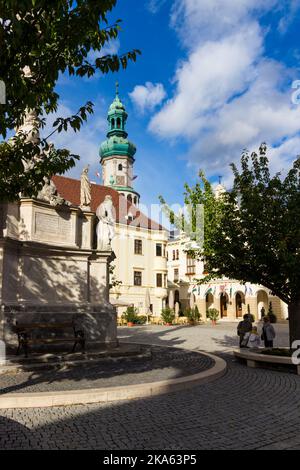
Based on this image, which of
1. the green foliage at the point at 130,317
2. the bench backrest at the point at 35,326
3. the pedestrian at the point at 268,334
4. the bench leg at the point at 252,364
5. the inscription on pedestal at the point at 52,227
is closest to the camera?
the bench backrest at the point at 35,326

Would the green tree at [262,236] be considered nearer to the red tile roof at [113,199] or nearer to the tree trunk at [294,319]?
the tree trunk at [294,319]

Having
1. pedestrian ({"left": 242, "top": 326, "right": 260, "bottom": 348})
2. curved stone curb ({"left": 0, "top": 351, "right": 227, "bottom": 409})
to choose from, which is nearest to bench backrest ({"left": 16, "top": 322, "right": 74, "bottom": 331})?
curved stone curb ({"left": 0, "top": 351, "right": 227, "bottom": 409})

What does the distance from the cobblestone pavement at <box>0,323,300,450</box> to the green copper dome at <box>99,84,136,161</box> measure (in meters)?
65.2

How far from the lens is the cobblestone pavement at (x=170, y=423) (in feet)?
16.4

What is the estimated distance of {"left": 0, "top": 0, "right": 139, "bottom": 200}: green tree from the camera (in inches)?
219

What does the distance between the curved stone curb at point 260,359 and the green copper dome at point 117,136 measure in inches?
2407

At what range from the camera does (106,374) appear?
369 inches

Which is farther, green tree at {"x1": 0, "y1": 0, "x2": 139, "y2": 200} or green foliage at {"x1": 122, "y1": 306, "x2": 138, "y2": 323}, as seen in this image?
green foliage at {"x1": 122, "y1": 306, "x2": 138, "y2": 323}

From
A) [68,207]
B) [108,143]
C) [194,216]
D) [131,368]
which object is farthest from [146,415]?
[108,143]

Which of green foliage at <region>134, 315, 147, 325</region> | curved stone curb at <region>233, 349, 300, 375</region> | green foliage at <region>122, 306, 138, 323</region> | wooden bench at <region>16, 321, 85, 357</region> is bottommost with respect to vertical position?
green foliage at <region>134, 315, 147, 325</region>

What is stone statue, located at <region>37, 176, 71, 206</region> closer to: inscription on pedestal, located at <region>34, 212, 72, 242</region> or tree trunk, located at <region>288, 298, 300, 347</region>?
inscription on pedestal, located at <region>34, 212, 72, 242</region>

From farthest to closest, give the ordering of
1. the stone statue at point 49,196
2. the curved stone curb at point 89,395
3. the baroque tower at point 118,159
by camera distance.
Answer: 1. the baroque tower at point 118,159
2. the stone statue at point 49,196
3. the curved stone curb at point 89,395

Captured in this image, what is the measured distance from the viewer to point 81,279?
13227 mm

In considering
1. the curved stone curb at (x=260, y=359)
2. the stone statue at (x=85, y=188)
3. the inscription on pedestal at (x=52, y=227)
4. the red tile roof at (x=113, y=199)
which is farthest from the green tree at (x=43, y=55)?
the red tile roof at (x=113, y=199)
